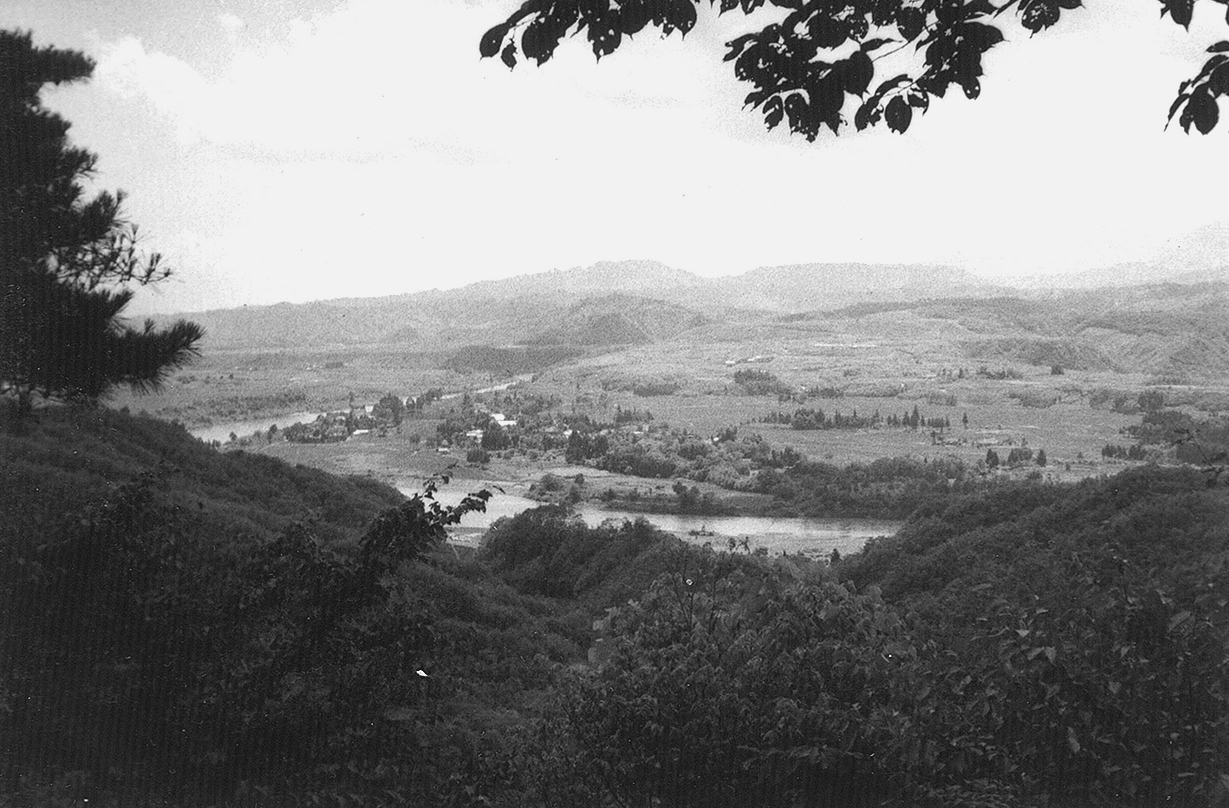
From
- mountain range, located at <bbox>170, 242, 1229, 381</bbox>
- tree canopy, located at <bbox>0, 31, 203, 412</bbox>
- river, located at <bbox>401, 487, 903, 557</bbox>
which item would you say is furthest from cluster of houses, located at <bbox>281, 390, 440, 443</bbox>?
tree canopy, located at <bbox>0, 31, 203, 412</bbox>

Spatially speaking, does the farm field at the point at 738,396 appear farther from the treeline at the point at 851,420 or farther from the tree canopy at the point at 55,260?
the tree canopy at the point at 55,260

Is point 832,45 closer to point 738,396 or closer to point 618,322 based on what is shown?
Result: point 738,396

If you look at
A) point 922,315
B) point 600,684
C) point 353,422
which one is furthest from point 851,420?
point 922,315

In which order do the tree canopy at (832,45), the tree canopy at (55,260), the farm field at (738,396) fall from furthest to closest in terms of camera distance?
the farm field at (738,396), the tree canopy at (55,260), the tree canopy at (832,45)

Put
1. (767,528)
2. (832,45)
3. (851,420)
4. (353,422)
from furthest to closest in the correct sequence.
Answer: (851,420), (353,422), (767,528), (832,45)

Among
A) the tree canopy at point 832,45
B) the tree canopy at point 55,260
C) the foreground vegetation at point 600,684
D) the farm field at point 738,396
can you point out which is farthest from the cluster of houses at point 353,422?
the tree canopy at point 832,45

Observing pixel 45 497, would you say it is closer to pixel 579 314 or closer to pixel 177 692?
pixel 177 692
